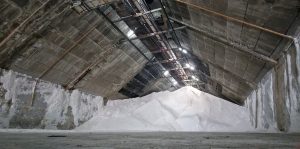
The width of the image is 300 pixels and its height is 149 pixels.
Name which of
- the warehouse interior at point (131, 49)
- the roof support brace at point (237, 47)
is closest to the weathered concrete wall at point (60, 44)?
the warehouse interior at point (131, 49)

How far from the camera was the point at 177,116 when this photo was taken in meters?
13.2

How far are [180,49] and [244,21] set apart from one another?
6.62m

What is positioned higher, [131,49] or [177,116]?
[131,49]

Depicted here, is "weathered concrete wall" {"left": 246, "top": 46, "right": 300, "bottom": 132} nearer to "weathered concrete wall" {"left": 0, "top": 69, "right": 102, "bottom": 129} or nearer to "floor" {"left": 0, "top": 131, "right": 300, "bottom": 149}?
"floor" {"left": 0, "top": 131, "right": 300, "bottom": 149}

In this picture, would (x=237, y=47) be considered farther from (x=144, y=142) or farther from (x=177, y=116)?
(x=177, y=116)

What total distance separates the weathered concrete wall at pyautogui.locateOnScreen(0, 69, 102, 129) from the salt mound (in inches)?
42.5

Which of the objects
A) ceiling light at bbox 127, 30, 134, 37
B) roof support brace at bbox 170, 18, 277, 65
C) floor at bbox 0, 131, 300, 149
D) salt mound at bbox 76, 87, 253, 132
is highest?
ceiling light at bbox 127, 30, 134, 37

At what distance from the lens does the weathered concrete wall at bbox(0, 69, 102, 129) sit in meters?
9.58

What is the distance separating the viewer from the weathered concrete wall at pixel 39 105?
377 inches

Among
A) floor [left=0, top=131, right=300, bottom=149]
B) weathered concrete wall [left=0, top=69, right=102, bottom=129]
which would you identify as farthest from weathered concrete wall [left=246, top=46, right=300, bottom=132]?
weathered concrete wall [left=0, top=69, right=102, bottom=129]

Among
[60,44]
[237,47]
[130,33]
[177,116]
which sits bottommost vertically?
[177,116]

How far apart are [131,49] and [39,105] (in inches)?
197

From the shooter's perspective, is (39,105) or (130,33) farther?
(130,33)

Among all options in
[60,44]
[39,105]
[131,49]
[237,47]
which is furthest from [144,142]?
[131,49]
